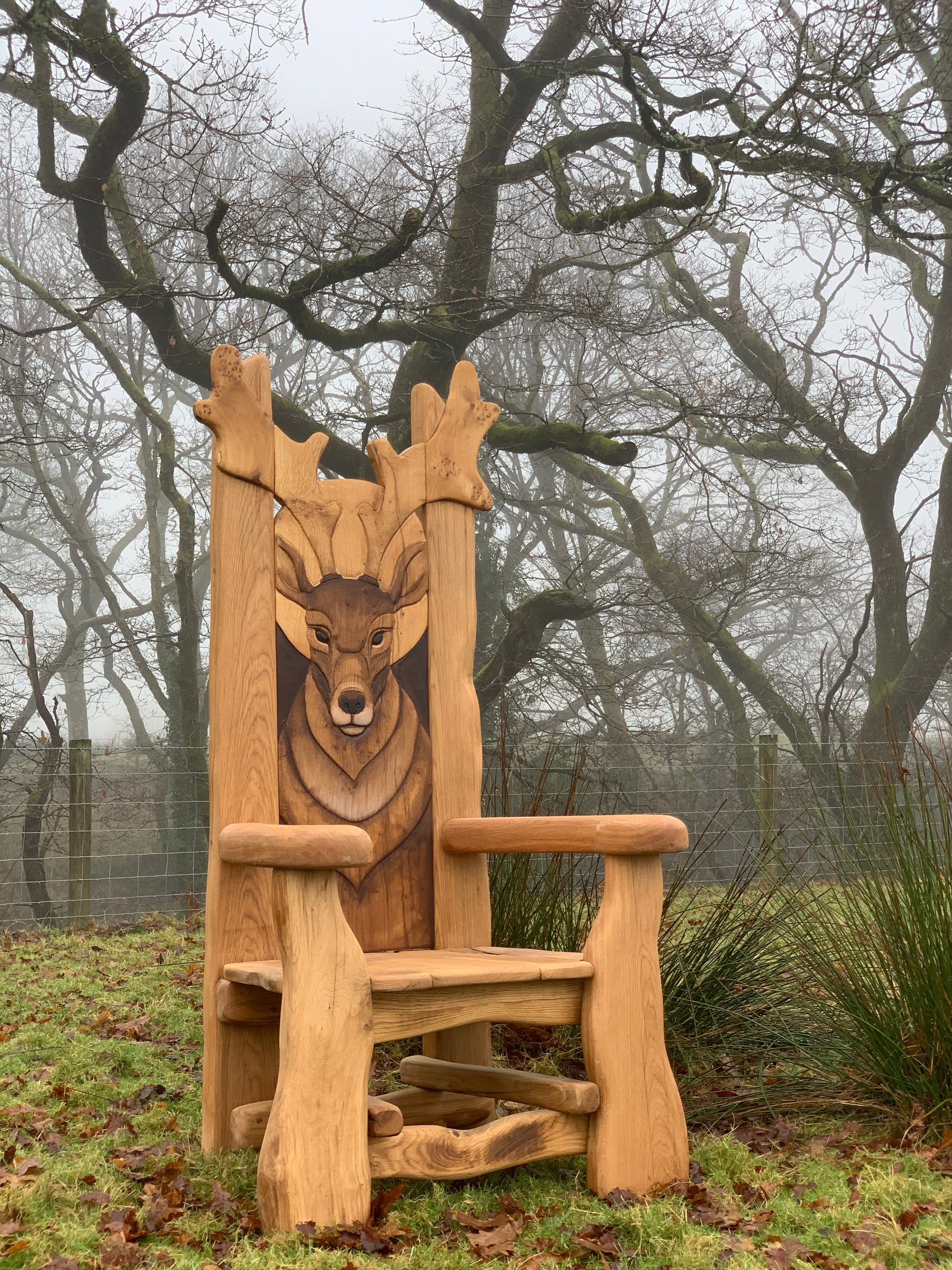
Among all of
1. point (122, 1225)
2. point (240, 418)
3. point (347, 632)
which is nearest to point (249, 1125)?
point (122, 1225)

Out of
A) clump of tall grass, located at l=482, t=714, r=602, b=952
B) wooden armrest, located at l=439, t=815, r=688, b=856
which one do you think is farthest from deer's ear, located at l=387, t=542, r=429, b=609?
clump of tall grass, located at l=482, t=714, r=602, b=952

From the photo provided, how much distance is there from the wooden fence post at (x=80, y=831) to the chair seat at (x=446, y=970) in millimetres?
4503

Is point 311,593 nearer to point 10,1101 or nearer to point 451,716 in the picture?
point 451,716

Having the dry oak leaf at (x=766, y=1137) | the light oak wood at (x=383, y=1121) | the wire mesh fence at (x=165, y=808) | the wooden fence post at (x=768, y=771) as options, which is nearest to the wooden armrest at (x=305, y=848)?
the light oak wood at (x=383, y=1121)

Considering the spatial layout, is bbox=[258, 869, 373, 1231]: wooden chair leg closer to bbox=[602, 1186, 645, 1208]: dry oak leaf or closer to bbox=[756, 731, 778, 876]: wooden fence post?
bbox=[602, 1186, 645, 1208]: dry oak leaf

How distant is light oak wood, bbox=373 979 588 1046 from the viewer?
80.7 inches

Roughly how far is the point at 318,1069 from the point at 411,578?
1325 millimetres

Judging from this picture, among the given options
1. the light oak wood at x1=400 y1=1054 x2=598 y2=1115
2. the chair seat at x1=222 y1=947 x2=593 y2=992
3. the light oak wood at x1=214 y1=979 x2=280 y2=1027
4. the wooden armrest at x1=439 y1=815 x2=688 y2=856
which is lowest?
the light oak wood at x1=400 y1=1054 x2=598 y2=1115

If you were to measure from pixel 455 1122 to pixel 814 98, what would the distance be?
5569 mm

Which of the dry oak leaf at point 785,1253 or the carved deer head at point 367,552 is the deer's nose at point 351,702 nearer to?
the carved deer head at point 367,552

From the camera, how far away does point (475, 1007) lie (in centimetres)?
216

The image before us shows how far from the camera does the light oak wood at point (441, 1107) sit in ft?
8.76

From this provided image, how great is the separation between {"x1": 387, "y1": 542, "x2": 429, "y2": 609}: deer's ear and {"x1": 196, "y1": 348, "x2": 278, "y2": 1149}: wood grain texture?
35 centimetres

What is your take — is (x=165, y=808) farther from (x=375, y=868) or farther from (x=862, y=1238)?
(x=862, y=1238)
